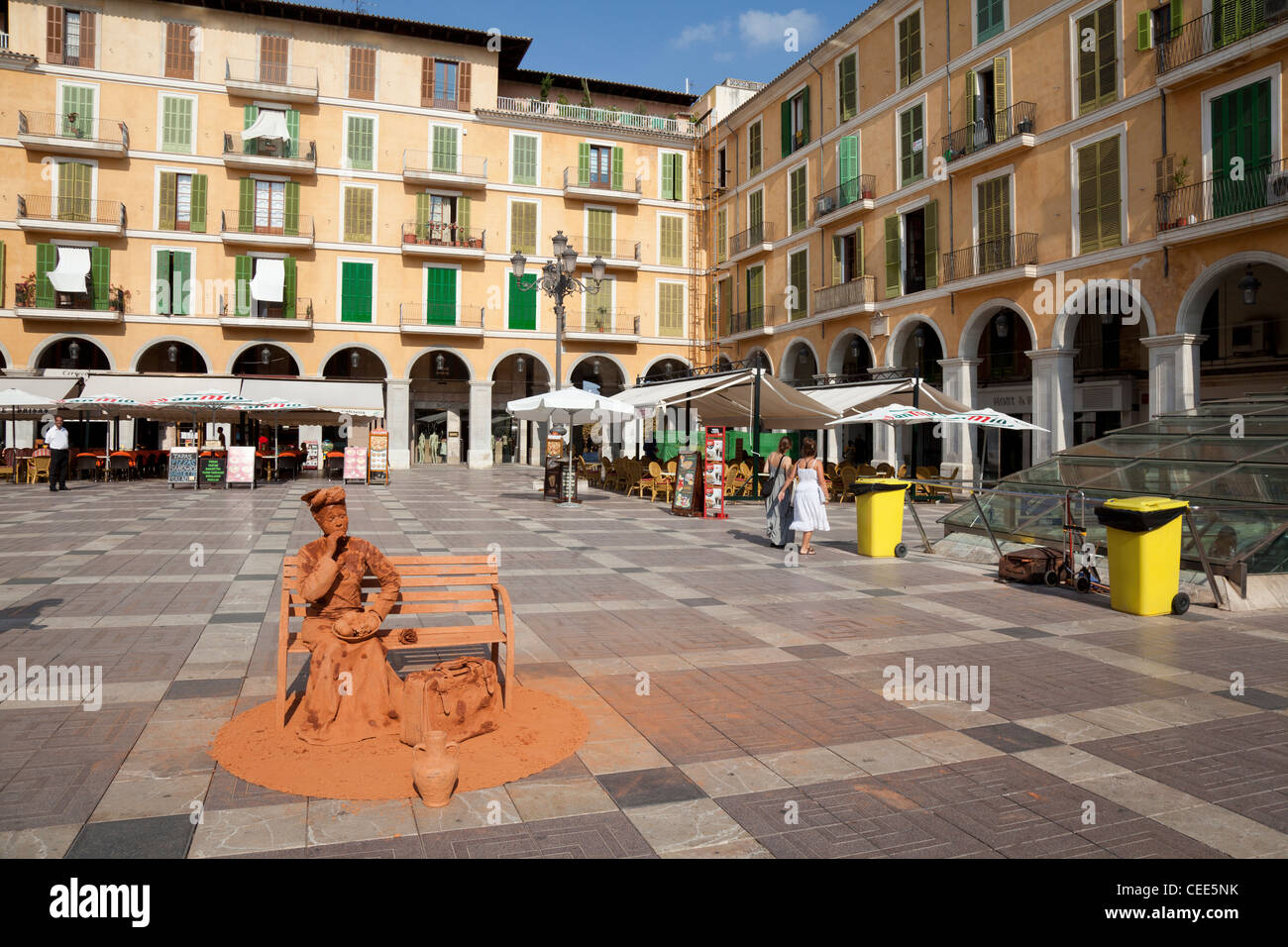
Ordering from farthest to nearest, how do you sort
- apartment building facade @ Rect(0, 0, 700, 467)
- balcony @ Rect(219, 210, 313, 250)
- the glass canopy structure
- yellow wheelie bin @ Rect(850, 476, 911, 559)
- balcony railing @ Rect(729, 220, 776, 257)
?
1. balcony railing @ Rect(729, 220, 776, 257)
2. balcony @ Rect(219, 210, 313, 250)
3. apartment building facade @ Rect(0, 0, 700, 467)
4. yellow wheelie bin @ Rect(850, 476, 911, 559)
5. the glass canopy structure

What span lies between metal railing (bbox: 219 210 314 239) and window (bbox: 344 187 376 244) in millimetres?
1346

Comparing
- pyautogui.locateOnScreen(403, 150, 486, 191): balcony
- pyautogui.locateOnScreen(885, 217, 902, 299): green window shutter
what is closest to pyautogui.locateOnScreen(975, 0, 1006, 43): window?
pyautogui.locateOnScreen(885, 217, 902, 299): green window shutter

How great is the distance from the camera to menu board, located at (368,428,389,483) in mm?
22641

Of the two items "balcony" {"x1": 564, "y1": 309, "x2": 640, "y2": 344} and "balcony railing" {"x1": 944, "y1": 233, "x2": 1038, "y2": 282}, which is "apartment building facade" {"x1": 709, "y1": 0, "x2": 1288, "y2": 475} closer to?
"balcony railing" {"x1": 944, "y1": 233, "x2": 1038, "y2": 282}

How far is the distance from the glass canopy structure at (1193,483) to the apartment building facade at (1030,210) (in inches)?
319

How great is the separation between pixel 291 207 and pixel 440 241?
542cm

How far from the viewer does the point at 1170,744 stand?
13.3 ft

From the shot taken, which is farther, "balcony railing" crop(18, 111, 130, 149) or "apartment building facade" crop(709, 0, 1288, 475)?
"balcony railing" crop(18, 111, 130, 149)

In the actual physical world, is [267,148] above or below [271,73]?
below

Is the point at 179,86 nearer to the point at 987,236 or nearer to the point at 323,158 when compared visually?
the point at 323,158

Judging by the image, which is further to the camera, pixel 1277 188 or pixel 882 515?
pixel 1277 188

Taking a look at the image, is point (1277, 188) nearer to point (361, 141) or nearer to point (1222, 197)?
point (1222, 197)

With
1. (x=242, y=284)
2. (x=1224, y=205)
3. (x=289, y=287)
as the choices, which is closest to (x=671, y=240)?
(x=289, y=287)

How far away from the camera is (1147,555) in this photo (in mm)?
7184
